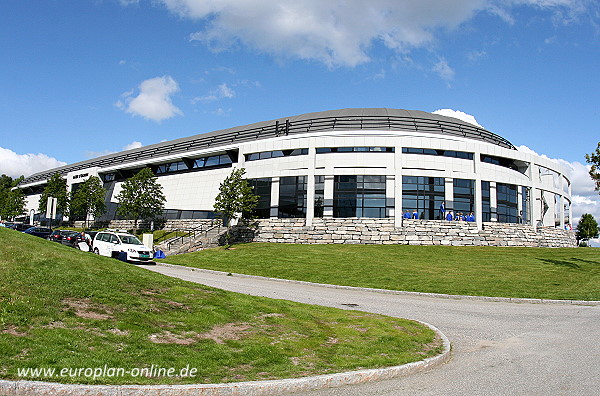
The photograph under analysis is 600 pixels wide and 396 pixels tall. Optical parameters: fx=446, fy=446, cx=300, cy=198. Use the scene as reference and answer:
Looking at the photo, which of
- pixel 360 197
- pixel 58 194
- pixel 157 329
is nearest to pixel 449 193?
pixel 360 197

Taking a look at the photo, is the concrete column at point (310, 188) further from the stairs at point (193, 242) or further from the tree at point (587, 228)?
the tree at point (587, 228)

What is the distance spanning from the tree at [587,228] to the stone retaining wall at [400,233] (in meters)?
51.5

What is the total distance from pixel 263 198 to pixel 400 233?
41.7ft

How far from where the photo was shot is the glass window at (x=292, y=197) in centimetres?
3862

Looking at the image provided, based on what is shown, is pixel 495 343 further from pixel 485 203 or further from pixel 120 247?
pixel 485 203

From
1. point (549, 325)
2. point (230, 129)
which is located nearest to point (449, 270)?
point (549, 325)

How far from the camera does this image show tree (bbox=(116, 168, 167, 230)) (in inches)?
1761

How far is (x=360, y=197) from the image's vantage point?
37344 mm

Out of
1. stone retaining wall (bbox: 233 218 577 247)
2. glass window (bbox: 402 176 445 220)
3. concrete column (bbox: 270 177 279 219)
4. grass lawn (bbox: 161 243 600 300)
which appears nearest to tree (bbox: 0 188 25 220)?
stone retaining wall (bbox: 233 218 577 247)

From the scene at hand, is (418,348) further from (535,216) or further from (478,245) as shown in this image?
(535,216)

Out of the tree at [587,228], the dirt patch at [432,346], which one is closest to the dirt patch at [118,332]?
the dirt patch at [432,346]

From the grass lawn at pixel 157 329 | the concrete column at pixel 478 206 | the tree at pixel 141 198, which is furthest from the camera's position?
the tree at pixel 141 198

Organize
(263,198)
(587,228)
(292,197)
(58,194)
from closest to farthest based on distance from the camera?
(292,197) < (263,198) < (58,194) < (587,228)

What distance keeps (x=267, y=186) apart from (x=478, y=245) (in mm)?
18426
